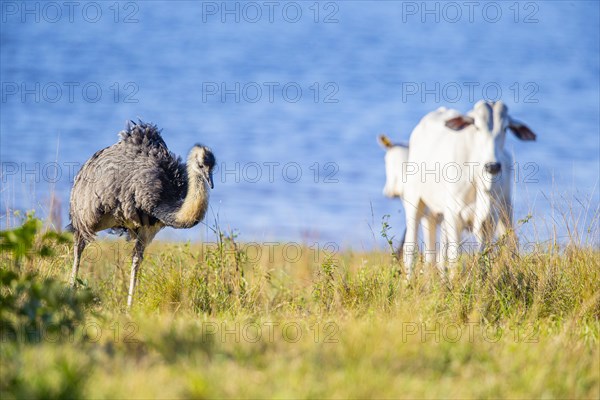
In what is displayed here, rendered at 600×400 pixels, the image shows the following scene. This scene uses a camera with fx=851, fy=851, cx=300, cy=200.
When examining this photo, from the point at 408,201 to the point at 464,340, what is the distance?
539 cm

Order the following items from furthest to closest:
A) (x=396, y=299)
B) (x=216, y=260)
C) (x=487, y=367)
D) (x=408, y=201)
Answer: (x=408, y=201), (x=216, y=260), (x=396, y=299), (x=487, y=367)

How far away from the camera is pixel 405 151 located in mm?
12695

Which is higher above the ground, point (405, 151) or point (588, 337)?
point (405, 151)

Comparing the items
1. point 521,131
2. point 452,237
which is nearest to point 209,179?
point 452,237

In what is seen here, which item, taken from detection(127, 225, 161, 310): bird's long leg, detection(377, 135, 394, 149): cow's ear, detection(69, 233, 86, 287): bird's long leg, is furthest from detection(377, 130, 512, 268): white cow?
detection(69, 233, 86, 287): bird's long leg

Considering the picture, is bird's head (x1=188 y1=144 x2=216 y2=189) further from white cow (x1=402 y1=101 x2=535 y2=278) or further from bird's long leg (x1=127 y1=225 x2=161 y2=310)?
white cow (x1=402 y1=101 x2=535 y2=278)

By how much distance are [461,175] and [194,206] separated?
3.29 meters

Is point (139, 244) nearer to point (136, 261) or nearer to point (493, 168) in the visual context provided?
point (136, 261)

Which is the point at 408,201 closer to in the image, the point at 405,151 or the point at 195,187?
the point at 405,151

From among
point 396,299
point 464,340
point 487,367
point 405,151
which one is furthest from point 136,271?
point 405,151

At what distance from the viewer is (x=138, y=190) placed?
29.8 feet

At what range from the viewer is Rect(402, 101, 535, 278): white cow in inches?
379

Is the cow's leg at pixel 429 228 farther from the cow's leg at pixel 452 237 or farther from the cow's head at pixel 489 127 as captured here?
the cow's head at pixel 489 127

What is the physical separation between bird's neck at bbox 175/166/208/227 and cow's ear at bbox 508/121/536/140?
155 inches
